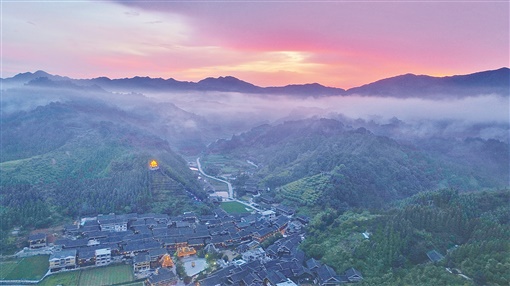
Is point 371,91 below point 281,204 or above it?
above

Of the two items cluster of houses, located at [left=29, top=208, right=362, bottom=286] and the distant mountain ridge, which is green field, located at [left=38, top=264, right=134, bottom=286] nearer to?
cluster of houses, located at [left=29, top=208, right=362, bottom=286]

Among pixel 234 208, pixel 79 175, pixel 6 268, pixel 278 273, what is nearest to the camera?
pixel 278 273

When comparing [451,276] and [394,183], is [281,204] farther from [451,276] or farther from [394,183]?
[451,276]

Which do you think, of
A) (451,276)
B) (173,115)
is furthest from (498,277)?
(173,115)

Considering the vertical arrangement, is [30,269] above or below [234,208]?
above

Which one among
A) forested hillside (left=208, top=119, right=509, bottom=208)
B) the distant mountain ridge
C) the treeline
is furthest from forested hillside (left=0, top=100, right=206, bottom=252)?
the distant mountain ridge

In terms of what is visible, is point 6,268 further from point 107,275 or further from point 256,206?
point 256,206

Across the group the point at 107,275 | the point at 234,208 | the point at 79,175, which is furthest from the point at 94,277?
the point at 79,175
